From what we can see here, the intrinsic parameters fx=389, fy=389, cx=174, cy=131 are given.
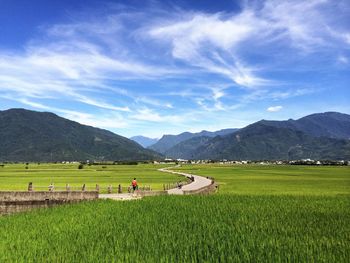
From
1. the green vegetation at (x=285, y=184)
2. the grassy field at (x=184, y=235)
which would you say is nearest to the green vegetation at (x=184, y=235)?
the grassy field at (x=184, y=235)

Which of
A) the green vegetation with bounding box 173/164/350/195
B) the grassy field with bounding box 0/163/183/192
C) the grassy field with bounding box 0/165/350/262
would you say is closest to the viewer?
the grassy field with bounding box 0/165/350/262

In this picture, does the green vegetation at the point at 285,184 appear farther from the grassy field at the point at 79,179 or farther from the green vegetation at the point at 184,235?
the green vegetation at the point at 184,235

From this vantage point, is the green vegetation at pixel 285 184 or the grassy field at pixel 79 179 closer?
the green vegetation at pixel 285 184

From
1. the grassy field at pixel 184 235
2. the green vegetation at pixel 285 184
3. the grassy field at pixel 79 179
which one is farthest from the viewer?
the grassy field at pixel 79 179

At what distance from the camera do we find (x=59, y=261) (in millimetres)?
12969

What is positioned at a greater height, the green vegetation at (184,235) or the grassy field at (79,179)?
the grassy field at (79,179)

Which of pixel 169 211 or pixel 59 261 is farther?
pixel 169 211

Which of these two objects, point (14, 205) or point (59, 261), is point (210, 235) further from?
point (14, 205)

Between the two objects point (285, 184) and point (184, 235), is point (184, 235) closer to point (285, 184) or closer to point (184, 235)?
point (184, 235)

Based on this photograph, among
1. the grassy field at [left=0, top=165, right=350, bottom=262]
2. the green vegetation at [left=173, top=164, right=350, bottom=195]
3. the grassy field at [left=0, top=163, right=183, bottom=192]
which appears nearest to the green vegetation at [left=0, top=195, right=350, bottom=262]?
the grassy field at [left=0, top=165, right=350, bottom=262]

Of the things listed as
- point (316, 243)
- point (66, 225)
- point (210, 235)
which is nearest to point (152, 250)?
point (210, 235)

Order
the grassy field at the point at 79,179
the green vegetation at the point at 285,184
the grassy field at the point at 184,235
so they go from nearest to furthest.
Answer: the grassy field at the point at 184,235
the green vegetation at the point at 285,184
the grassy field at the point at 79,179

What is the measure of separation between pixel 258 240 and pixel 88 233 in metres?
7.75

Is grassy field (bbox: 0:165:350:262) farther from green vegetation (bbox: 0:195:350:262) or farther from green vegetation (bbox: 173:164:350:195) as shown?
green vegetation (bbox: 173:164:350:195)
